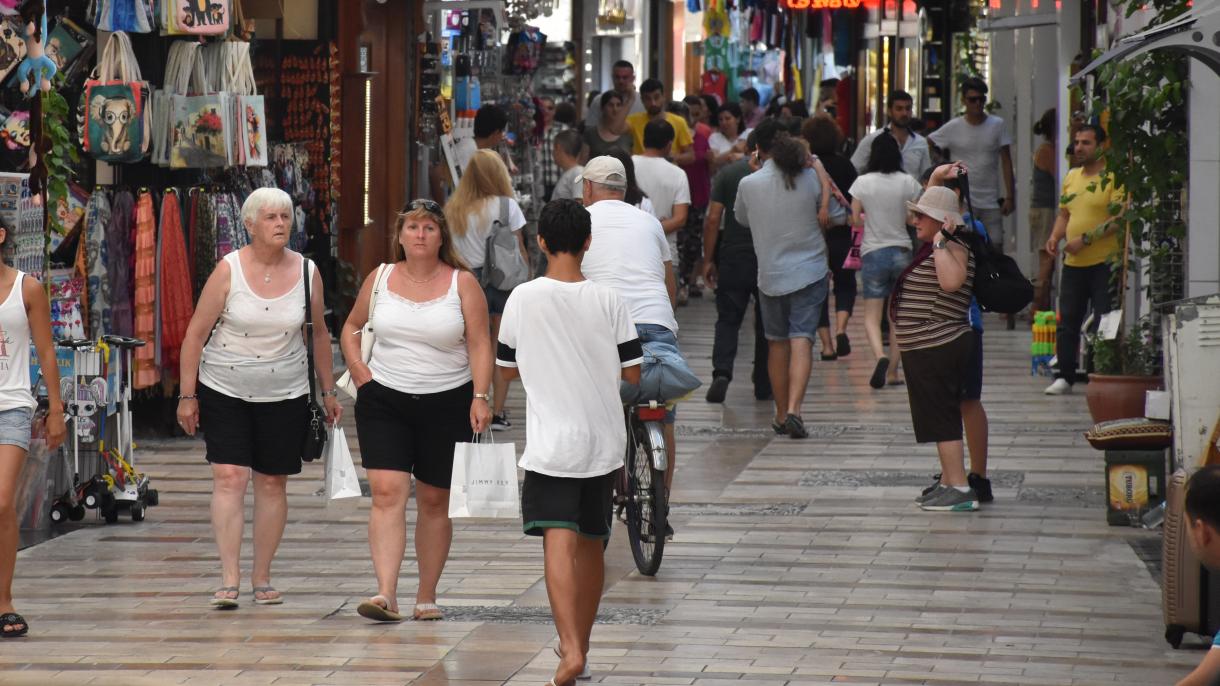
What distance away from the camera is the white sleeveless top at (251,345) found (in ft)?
27.0

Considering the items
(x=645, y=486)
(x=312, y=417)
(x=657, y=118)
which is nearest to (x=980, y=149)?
(x=657, y=118)

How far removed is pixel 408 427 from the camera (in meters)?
7.98

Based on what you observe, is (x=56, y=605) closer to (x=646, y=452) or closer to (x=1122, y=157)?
(x=646, y=452)

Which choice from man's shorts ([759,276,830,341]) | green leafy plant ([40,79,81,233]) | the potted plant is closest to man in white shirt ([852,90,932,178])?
man's shorts ([759,276,830,341])

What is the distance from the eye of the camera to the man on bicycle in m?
9.34

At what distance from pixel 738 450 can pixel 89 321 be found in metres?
4.01

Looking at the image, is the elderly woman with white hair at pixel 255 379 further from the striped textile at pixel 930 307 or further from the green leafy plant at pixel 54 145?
the striped textile at pixel 930 307

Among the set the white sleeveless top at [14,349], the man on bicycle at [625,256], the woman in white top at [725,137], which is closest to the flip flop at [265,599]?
the white sleeveless top at [14,349]

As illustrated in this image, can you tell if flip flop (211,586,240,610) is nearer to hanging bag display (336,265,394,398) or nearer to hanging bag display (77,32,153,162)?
hanging bag display (336,265,394,398)

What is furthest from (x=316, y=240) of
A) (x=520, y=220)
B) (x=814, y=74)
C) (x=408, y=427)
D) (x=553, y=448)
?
(x=814, y=74)

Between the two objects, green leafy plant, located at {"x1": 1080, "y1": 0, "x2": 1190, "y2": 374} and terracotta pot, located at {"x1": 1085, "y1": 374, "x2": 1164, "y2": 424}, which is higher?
green leafy plant, located at {"x1": 1080, "y1": 0, "x2": 1190, "y2": 374}

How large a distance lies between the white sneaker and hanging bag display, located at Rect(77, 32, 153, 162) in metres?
7.07

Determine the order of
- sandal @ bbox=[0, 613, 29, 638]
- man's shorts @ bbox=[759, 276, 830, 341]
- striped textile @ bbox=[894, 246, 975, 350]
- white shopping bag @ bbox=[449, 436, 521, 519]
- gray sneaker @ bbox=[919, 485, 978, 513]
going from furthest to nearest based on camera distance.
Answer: man's shorts @ bbox=[759, 276, 830, 341], gray sneaker @ bbox=[919, 485, 978, 513], striped textile @ bbox=[894, 246, 975, 350], sandal @ bbox=[0, 613, 29, 638], white shopping bag @ bbox=[449, 436, 521, 519]

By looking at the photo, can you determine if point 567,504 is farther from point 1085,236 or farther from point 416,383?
point 1085,236
